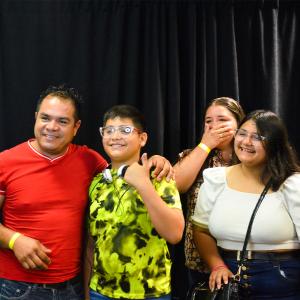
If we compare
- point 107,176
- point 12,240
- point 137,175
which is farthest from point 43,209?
point 137,175

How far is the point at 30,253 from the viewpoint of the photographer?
1589mm

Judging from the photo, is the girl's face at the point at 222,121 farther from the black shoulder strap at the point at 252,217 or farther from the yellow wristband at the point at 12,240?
the yellow wristband at the point at 12,240

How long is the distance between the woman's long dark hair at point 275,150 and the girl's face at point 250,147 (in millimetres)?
16

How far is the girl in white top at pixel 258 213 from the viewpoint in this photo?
1593 mm

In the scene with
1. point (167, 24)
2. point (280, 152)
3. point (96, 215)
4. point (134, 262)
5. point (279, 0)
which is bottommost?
point (134, 262)

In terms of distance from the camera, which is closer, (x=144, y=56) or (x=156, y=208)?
(x=156, y=208)

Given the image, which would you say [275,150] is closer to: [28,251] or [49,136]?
[49,136]

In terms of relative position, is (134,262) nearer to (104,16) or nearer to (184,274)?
(184,274)

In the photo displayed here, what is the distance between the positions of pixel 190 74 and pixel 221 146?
47 centimetres

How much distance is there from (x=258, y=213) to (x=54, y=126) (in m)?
0.89

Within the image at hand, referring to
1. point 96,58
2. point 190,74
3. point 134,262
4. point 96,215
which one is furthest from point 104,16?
point 134,262

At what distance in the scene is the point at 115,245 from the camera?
1577 millimetres

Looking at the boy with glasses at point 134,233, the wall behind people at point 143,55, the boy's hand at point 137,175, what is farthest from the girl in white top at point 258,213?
the wall behind people at point 143,55

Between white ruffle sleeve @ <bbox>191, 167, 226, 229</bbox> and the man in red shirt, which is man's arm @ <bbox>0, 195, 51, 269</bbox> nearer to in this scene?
the man in red shirt
